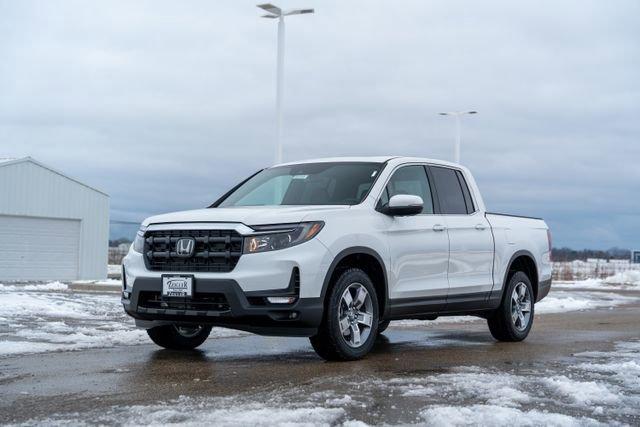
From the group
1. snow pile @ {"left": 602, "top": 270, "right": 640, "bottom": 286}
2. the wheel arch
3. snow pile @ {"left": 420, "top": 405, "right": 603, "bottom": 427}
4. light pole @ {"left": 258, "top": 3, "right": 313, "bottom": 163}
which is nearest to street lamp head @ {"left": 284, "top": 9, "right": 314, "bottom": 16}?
light pole @ {"left": 258, "top": 3, "right": 313, "bottom": 163}

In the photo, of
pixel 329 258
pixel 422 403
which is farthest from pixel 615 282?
pixel 422 403

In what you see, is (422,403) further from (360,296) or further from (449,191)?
(449,191)

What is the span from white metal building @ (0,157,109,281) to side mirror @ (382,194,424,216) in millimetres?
26537

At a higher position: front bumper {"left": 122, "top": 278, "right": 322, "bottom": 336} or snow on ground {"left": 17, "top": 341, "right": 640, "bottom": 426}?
front bumper {"left": 122, "top": 278, "right": 322, "bottom": 336}

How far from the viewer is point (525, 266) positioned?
38.3 ft

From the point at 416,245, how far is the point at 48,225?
27.5 m

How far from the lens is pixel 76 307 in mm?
14922

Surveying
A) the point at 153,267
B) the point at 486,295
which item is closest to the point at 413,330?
the point at 486,295

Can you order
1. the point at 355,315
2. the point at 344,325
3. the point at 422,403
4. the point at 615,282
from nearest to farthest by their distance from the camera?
the point at 422,403 → the point at 344,325 → the point at 355,315 → the point at 615,282

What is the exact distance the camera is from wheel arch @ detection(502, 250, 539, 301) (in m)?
11.1

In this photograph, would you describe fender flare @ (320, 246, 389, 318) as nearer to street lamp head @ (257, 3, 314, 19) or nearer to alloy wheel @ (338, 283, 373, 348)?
alloy wheel @ (338, 283, 373, 348)

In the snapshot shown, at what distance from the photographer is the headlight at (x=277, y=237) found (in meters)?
8.04

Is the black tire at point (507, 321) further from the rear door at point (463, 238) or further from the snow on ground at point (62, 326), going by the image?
the snow on ground at point (62, 326)

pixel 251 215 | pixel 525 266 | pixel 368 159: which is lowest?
pixel 525 266
